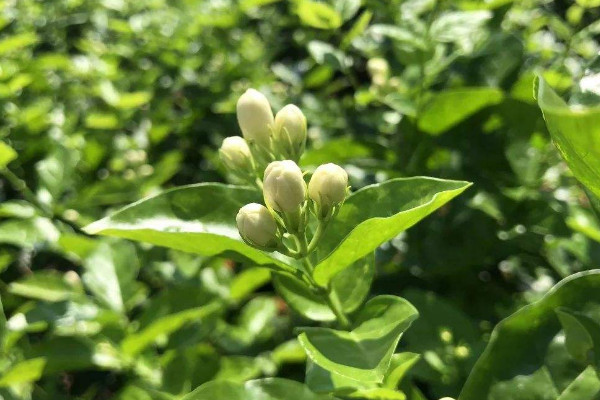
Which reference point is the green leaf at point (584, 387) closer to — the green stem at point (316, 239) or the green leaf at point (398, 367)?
the green leaf at point (398, 367)

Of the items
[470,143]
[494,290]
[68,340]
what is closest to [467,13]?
[470,143]

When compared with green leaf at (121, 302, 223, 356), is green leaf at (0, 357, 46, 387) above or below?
below

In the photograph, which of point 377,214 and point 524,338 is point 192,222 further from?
point 524,338

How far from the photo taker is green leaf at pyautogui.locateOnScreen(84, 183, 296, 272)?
2.22 ft

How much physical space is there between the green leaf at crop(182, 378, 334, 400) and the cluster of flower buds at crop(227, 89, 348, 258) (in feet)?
0.47

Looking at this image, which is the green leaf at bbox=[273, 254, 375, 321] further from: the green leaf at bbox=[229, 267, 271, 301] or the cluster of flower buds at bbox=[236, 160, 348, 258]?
the green leaf at bbox=[229, 267, 271, 301]

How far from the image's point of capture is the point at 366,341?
69 cm

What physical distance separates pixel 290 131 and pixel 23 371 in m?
0.63

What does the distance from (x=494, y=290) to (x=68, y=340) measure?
0.82 m

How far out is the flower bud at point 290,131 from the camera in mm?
793

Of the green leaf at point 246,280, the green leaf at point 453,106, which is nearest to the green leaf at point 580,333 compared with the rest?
the green leaf at point 453,106

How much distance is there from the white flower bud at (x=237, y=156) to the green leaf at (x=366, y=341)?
9.5 inches

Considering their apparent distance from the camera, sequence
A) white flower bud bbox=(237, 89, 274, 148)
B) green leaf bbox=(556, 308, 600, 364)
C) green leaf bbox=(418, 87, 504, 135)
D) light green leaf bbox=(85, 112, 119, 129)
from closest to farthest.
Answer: green leaf bbox=(556, 308, 600, 364)
white flower bud bbox=(237, 89, 274, 148)
green leaf bbox=(418, 87, 504, 135)
light green leaf bbox=(85, 112, 119, 129)

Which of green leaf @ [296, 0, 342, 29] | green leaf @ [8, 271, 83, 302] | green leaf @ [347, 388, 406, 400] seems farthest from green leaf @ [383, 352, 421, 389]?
green leaf @ [296, 0, 342, 29]
